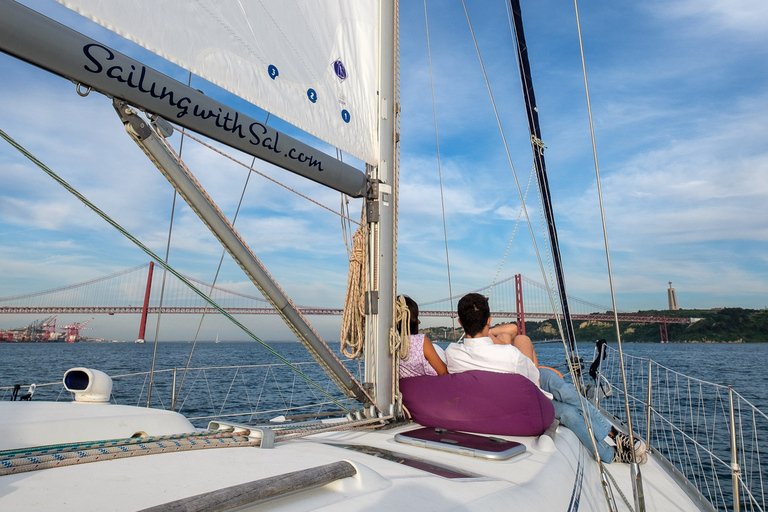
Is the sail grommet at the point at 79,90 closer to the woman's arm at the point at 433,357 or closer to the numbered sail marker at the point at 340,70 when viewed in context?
the numbered sail marker at the point at 340,70

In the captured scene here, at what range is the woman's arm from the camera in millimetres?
2438

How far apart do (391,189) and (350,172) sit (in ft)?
0.97

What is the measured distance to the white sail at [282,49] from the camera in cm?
137

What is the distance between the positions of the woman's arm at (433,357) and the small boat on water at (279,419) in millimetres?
345

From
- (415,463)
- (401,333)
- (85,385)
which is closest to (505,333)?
(401,333)

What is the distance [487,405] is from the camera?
6.36ft

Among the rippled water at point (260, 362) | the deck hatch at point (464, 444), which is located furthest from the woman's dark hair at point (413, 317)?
the rippled water at point (260, 362)

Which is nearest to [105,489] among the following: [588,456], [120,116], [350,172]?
[120,116]

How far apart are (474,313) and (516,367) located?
0.34 metres

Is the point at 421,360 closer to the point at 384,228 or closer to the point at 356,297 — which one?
the point at 356,297

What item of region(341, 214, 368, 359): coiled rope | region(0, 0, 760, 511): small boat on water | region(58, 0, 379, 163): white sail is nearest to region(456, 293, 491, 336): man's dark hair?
region(0, 0, 760, 511): small boat on water

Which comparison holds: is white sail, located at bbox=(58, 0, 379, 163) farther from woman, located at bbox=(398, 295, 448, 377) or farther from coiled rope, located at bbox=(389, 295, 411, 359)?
woman, located at bbox=(398, 295, 448, 377)

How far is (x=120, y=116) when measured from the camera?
1.36 m

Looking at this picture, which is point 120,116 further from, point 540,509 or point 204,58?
point 540,509
